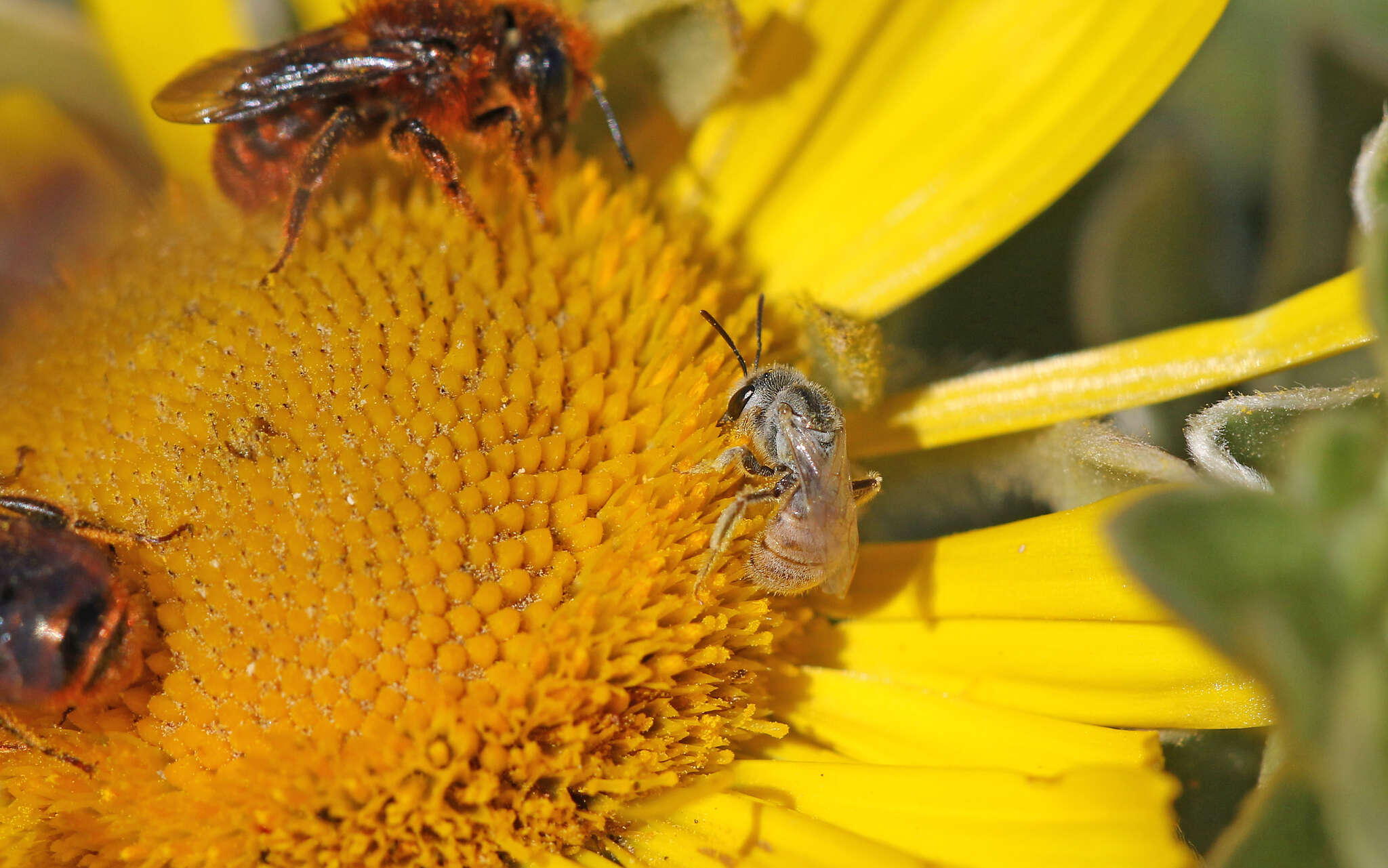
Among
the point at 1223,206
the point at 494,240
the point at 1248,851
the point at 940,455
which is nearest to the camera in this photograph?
the point at 1248,851

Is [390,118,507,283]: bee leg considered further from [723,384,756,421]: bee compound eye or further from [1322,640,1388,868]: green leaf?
[1322,640,1388,868]: green leaf

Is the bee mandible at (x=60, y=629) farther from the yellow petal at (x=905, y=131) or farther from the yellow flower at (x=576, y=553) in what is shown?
the yellow petal at (x=905, y=131)

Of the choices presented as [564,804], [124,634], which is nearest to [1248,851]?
[564,804]

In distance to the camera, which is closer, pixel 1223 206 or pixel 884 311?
pixel 884 311

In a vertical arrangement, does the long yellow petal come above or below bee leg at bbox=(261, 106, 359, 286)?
below

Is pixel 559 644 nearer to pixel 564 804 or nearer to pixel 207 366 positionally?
pixel 564 804

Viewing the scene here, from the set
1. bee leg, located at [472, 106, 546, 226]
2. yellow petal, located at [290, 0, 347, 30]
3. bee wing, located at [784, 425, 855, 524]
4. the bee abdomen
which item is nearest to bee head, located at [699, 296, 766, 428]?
bee wing, located at [784, 425, 855, 524]

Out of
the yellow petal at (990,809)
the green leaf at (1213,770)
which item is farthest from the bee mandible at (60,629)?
the green leaf at (1213,770)
